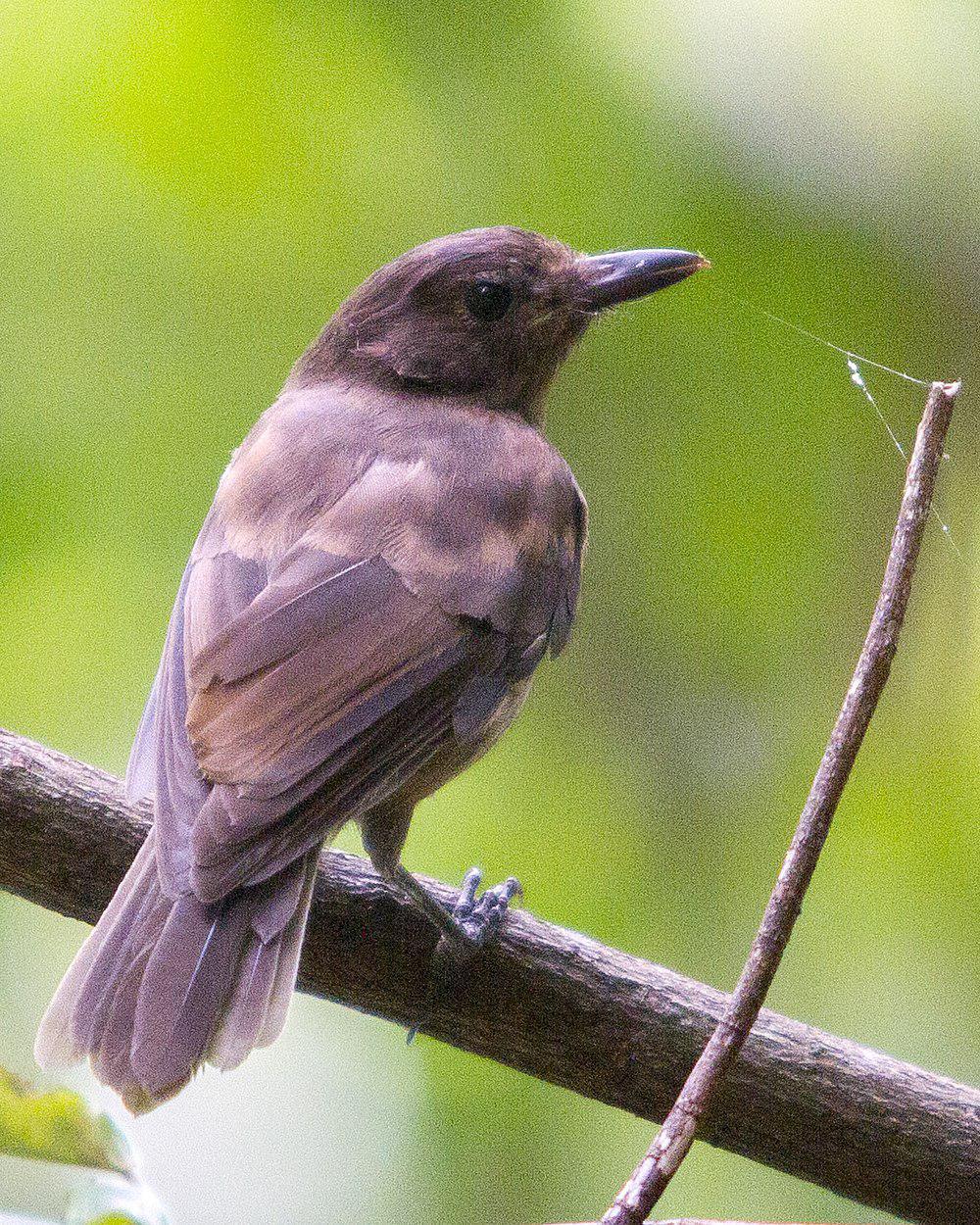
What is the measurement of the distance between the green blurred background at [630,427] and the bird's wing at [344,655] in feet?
1.12

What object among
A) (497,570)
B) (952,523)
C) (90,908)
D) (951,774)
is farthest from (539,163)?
(90,908)

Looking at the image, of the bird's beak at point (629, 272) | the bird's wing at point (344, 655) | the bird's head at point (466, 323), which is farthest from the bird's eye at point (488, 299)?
the bird's wing at point (344, 655)

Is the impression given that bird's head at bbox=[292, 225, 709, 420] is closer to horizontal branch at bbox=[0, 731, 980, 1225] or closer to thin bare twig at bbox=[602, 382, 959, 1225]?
horizontal branch at bbox=[0, 731, 980, 1225]

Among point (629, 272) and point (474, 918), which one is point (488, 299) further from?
point (474, 918)

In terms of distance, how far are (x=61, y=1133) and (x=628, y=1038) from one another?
155 cm

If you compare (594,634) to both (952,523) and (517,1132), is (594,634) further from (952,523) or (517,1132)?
(517,1132)

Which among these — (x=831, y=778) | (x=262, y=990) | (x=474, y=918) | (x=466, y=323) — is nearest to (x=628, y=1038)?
(x=474, y=918)

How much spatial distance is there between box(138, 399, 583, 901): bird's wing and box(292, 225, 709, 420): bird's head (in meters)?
0.40

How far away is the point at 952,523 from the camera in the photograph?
342 centimetres

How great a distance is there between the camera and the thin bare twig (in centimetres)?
178

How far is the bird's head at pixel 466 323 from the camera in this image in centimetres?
367

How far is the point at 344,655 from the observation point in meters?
2.80

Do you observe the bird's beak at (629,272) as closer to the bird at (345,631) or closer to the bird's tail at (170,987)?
the bird at (345,631)

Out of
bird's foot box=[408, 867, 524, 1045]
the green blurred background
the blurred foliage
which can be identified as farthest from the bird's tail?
the blurred foliage
